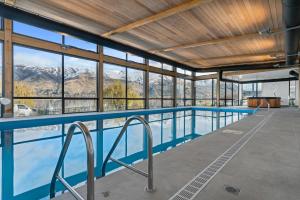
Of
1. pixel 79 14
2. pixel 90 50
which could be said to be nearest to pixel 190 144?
pixel 79 14

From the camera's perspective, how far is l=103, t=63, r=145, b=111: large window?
8.87 metres

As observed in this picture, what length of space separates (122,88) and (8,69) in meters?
4.97

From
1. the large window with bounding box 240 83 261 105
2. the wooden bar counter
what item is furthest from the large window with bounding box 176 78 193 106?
the large window with bounding box 240 83 261 105

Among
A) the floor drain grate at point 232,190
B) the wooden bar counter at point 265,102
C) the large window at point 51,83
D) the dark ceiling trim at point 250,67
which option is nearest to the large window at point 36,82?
the large window at point 51,83

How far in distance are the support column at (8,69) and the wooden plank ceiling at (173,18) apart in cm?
126

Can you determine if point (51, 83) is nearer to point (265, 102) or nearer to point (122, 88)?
point (122, 88)

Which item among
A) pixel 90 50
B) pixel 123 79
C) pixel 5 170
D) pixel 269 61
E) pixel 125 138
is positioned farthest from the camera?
pixel 269 61

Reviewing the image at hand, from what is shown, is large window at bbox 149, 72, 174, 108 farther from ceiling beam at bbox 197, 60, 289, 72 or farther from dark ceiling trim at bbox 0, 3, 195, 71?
ceiling beam at bbox 197, 60, 289, 72

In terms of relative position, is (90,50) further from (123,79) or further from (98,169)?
(98,169)

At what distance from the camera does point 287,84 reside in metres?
15.8

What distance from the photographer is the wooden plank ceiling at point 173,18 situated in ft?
14.7

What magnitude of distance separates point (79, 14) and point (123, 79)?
4.70 meters

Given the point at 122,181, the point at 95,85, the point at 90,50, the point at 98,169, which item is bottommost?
the point at 98,169

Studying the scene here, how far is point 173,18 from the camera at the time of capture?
526cm
